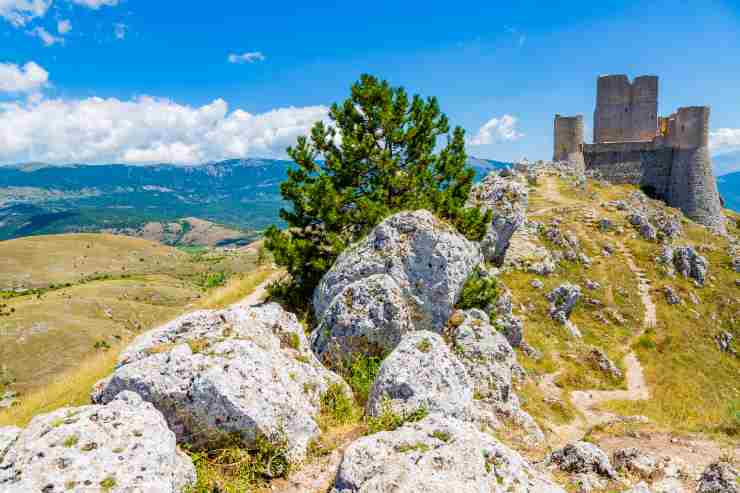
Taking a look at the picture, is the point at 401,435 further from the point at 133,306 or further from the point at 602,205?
the point at 133,306

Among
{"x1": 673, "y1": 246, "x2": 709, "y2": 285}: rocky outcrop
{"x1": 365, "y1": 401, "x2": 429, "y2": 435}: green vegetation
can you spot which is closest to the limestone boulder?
{"x1": 365, "y1": 401, "x2": 429, "y2": 435}: green vegetation

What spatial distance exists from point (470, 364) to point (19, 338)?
10228cm

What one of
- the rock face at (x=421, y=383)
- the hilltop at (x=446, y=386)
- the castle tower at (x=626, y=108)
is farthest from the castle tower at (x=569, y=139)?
the rock face at (x=421, y=383)

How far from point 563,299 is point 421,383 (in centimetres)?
2776

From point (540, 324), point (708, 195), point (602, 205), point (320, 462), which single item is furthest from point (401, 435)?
point (708, 195)

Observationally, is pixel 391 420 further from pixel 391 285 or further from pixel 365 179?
pixel 365 179

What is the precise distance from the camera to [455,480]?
6.11m

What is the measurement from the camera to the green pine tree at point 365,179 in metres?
18.8

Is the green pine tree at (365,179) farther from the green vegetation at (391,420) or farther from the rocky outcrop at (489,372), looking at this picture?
the green vegetation at (391,420)

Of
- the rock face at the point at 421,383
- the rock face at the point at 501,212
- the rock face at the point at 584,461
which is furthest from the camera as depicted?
the rock face at the point at 501,212

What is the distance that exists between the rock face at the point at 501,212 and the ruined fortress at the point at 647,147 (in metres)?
34.3

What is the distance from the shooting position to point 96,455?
248 inches

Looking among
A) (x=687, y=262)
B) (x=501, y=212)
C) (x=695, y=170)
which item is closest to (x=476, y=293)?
(x=501, y=212)

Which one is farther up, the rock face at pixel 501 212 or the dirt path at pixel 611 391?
the rock face at pixel 501 212
